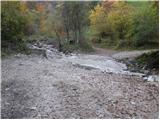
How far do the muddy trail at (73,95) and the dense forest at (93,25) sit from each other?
13455 millimetres

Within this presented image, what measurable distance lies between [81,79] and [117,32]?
1133 inches

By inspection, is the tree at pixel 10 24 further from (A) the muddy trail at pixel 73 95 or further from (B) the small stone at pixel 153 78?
(B) the small stone at pixel 153 78

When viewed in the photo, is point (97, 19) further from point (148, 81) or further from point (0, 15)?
point (148, 81)

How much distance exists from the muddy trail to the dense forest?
13.5 metres

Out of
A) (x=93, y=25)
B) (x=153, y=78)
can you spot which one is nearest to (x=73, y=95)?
(x=153, y=78)

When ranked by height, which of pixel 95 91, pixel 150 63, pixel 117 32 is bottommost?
pixel 117 32

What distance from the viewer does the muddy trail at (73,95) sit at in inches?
387

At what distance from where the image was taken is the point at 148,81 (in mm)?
15203

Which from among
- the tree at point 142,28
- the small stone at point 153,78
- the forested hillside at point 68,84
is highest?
the forested hillside at point 68,84

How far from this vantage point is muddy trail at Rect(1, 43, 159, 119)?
9836mm

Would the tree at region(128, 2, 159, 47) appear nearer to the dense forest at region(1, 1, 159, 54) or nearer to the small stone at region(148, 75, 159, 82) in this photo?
the dense forest at region(1, 1, 159, 54)

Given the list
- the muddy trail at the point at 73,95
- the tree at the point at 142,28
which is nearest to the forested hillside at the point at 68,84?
the muddy trail at the point at 73,95

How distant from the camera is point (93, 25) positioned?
1623 inches

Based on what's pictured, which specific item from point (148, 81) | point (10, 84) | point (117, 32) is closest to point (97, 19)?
point (117, 32)
